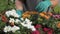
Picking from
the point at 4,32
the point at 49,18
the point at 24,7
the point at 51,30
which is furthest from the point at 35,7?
the point at 4,32

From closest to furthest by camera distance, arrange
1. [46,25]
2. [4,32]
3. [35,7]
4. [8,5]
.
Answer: [4,32]
[46,25]
[35,7]
[8,5]

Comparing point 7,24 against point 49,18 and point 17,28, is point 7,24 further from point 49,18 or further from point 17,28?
point 49,18

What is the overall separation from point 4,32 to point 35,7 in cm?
44

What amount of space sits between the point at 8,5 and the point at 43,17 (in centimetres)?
43

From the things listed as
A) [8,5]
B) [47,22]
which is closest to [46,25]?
[47,22]

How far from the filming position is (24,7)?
4.54 ft

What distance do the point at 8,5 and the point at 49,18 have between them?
438 millimetres

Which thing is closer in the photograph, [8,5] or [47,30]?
[47,30]

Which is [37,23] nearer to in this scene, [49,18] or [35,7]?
[49,18]

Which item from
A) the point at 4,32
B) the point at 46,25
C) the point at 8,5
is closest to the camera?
the point at 4,32

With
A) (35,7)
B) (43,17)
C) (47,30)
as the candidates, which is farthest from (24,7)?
(47,30)

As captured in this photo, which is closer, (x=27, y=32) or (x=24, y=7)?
(x=27, y=32)

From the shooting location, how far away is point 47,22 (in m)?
1.16

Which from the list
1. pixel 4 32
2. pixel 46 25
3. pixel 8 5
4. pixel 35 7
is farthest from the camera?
pixel 8 5
